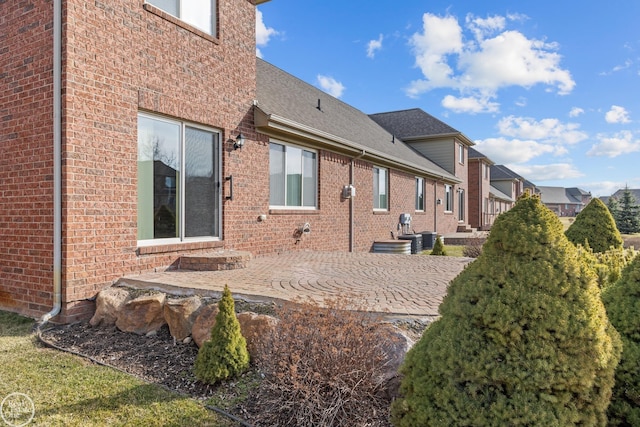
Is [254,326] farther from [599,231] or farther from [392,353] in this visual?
[599,231]

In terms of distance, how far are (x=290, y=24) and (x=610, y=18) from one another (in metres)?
8.75

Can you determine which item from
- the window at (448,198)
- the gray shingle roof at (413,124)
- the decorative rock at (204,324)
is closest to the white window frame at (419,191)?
the window at (448,198)

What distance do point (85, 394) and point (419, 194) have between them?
16.0 metres

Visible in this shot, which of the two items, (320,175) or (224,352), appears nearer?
(224,352)

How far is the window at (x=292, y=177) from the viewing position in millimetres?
8760

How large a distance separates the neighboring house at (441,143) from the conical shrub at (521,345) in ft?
65.5

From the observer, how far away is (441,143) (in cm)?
2239

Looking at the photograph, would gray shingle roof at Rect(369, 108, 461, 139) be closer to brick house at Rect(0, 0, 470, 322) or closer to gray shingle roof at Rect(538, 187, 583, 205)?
brick house at Rect(0, 0, 470, 322)

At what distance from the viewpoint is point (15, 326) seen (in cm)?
494

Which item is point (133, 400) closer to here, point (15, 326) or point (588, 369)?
point (15, 326)

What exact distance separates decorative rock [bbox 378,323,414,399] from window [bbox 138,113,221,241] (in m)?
4.17

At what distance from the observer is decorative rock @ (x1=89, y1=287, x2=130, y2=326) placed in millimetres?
4855

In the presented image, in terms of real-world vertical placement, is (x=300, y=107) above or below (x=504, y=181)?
below

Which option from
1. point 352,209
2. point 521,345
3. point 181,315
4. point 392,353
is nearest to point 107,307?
point 181,315
